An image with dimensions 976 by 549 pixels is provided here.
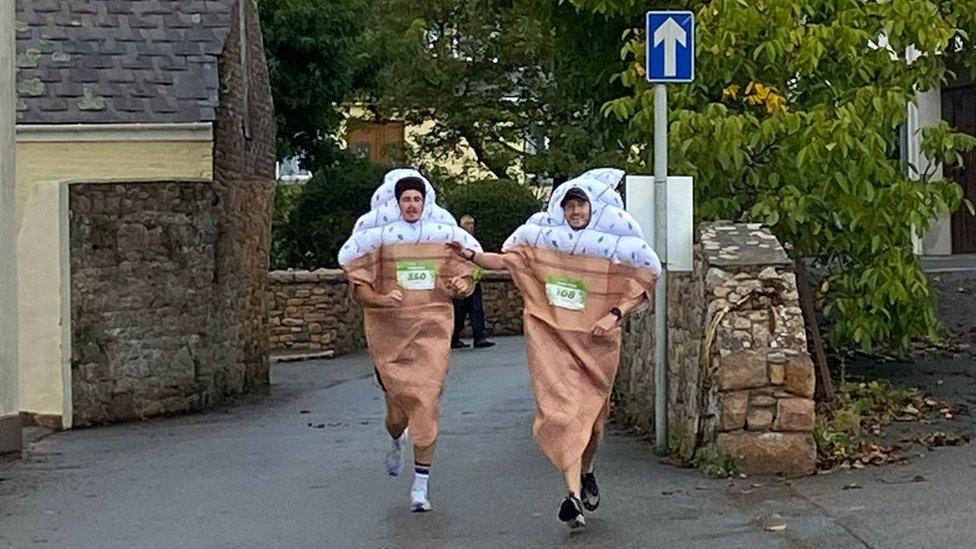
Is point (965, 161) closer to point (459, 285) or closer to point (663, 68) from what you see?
point (663, 68)

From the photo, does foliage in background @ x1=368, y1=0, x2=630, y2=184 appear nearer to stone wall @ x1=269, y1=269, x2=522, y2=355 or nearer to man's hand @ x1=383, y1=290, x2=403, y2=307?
stone wall @ x1=269, y1=269, x2=522, y2=355

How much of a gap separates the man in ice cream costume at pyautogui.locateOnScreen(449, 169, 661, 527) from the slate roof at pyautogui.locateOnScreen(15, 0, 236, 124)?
24.9 ft

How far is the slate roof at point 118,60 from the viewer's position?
15.2 meters

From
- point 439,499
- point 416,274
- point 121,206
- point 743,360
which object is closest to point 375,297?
point 416,274

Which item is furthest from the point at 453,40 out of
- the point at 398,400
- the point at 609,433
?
the point at 398,400

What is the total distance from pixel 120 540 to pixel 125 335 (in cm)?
699

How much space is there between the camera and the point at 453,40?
35.1m

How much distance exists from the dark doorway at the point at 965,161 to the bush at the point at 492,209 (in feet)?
30.6

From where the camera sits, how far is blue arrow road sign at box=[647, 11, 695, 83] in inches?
398

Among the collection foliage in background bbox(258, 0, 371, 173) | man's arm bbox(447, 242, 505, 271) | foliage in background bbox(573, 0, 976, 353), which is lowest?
man's arm bbox(447, 242, 505, 271)

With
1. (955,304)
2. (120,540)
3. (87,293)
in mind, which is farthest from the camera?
(955,304)

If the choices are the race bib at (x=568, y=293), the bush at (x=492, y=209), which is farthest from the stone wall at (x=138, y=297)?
the bush at (x=492, y=209)

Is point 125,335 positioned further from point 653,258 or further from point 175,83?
point 653,258

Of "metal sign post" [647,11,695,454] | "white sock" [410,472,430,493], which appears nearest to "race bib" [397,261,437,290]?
"white sock" [410,472,430,493]
